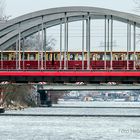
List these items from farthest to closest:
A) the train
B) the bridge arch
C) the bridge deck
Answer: the train
the bridge arch
the bridge deck

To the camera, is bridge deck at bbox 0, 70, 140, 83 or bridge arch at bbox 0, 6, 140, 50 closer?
bridge deck at bbox 0, 70, 140, 83

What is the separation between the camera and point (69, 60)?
89.4 m

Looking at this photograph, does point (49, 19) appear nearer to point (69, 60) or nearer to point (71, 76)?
point (69, 60)

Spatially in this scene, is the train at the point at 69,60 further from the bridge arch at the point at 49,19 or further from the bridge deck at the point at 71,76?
the bridge deck at the point at 71,76

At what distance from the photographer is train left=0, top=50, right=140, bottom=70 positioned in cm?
8788

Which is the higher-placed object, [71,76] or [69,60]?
[69,60]

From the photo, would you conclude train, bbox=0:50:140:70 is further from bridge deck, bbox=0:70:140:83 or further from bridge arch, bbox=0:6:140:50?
bridge deck, bbox=0:70:140:83


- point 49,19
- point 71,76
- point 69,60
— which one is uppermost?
point 49,19

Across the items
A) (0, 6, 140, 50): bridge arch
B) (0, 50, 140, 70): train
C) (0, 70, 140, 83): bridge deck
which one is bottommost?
(0, 70, 140, 83): bridge deck

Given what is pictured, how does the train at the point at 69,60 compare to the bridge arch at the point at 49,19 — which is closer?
the bridge arch at the point at 49,19

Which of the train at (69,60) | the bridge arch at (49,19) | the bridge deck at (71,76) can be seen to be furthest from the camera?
the train at (69,60)

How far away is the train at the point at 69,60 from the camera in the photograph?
288 ft

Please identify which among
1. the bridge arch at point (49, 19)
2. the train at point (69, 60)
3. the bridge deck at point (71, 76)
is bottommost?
the bridge deck at point (71, 76)

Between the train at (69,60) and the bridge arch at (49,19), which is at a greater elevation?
the bridge arch at (49,19)
